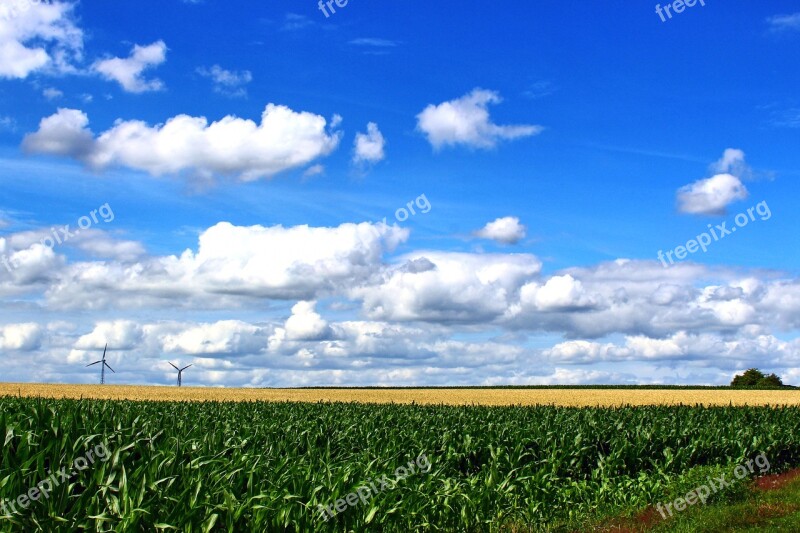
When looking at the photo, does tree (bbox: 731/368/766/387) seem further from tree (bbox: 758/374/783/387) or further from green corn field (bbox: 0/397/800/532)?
green corn field (bbox: 0/397/800/532)

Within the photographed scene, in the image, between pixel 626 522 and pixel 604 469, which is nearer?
pixel 626 522

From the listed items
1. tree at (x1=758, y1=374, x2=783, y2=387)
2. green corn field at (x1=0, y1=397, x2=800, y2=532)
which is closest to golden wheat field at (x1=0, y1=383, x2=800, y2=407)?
green corn field at (x1=0, y1=397, x2=800, y2=532)

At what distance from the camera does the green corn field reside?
1013 cm

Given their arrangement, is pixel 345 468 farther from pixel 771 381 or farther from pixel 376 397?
pixel 771 381

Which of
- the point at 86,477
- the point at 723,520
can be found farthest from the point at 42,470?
the point at 723,520

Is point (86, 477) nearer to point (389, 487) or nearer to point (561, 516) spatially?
point (389, 487)

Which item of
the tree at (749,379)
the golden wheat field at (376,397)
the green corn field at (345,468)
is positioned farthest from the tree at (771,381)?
the green corn field at (345,468)

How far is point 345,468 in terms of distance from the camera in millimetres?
12500

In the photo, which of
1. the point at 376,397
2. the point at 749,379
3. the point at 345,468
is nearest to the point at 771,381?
the point at 749,379

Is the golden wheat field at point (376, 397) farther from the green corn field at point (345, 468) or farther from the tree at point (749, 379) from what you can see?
the tree at point (749, 379)

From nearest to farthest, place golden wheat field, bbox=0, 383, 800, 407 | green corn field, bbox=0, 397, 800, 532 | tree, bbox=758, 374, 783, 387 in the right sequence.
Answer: green corn field, bbox=0, 397, 800, 532, golden wheat field, bbox=0, 383, 800, 407, tree, bbox=758, 374, 783, 387

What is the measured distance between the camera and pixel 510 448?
18.5m

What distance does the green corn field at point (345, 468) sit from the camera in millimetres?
10133

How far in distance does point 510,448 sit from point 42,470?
11.3 m
